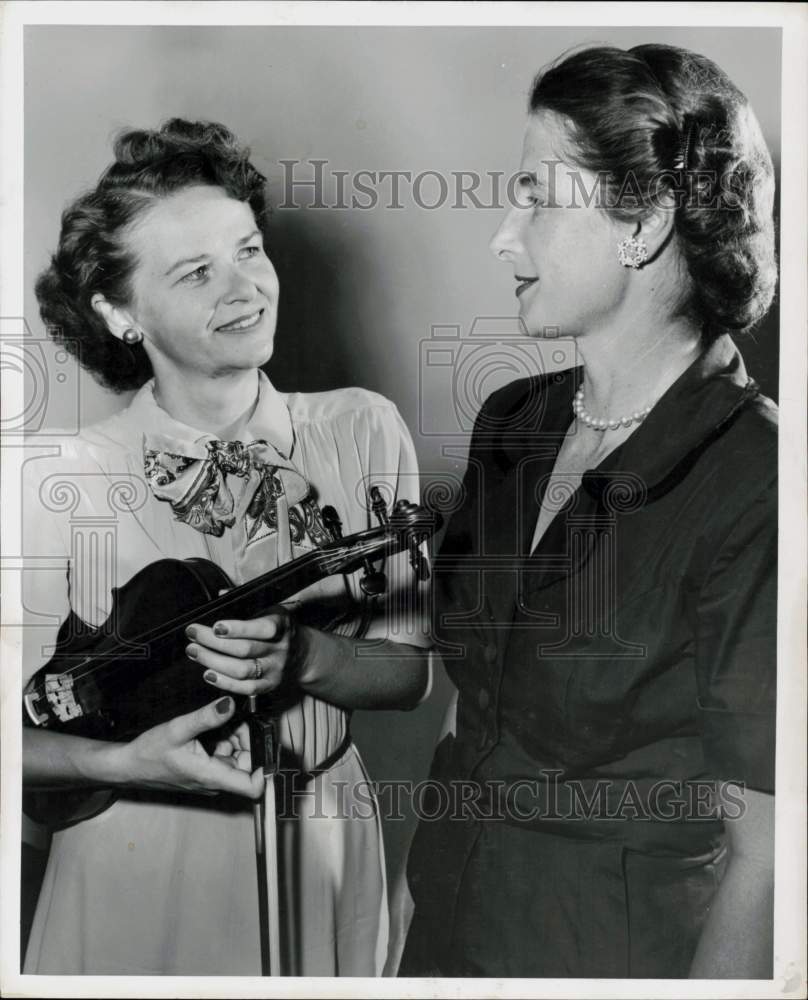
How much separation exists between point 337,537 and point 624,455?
472 millimetres

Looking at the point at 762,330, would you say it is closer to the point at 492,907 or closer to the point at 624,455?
the point at 624,455

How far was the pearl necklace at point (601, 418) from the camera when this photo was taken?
165 centimetres

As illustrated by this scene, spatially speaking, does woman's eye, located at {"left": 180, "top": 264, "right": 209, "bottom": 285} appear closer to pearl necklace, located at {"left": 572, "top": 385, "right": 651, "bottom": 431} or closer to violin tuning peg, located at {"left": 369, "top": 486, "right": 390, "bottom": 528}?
violin tuning peg, located at {"left": 369, "top": 486, "right": 390, "bottom": 528}

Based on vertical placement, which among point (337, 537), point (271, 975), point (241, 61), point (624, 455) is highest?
point (241, 61)

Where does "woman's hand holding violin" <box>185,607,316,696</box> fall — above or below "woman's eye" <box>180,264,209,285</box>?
below

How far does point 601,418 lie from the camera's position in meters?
1.67

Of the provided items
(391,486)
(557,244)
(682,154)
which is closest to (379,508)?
(391,486)

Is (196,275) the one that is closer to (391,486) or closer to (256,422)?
(256,422)

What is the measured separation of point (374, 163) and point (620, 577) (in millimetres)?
774

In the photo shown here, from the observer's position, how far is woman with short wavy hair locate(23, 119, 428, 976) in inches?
64.9

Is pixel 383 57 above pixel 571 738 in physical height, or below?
above

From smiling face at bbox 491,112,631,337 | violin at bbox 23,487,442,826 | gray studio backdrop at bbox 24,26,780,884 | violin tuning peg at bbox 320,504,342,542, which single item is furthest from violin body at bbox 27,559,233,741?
smiling face at bbox 491,112,631,337

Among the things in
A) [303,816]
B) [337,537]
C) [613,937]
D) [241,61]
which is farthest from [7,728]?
[241,61]

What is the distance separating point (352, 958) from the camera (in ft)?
5.58
